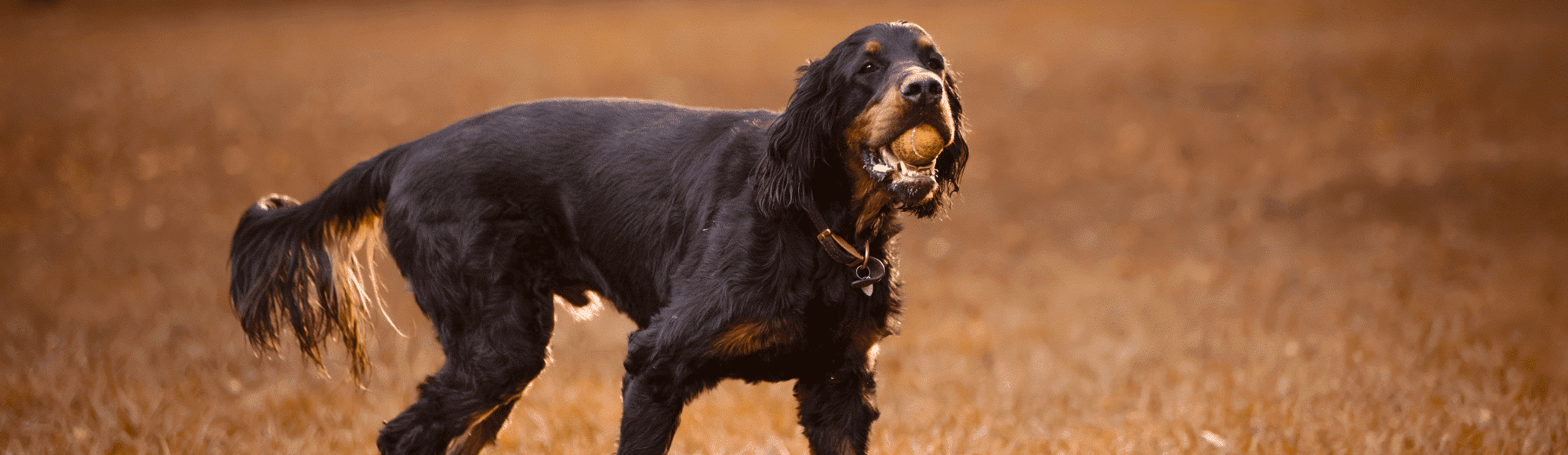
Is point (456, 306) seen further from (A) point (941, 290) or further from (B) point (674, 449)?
Result: (A) point (941, 290)

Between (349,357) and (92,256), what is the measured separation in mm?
7102

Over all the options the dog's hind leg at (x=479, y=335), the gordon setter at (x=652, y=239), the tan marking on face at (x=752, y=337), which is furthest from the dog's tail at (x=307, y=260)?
the tan marking on face at (x=752, y=337)

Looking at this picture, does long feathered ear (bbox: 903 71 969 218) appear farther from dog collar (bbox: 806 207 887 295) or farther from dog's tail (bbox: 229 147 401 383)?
dog's tail (bbox: 229 147 401 383)

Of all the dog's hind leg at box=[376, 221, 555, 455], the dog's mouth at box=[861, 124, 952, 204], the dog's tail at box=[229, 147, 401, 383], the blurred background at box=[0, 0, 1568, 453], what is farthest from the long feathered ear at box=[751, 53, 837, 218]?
the blurred background at box=[0, 0, 1568, 453]

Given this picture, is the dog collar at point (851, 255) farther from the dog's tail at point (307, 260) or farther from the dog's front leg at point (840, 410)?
the dog's tail at point (307, 260)

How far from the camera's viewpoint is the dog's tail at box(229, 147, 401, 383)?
4219 mm

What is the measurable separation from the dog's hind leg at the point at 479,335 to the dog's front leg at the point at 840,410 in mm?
925

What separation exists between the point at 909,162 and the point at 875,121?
5.8 inches

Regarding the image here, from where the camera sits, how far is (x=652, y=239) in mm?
3682

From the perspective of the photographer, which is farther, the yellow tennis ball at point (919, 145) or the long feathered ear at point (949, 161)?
the long feathered ear at point (949, 161)

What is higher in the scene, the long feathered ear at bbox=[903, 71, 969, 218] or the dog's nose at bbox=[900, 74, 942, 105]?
the dog's nose at bbox=[900, 74, 942, 105]

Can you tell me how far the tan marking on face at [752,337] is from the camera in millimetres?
3225

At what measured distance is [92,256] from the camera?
10.2 meters

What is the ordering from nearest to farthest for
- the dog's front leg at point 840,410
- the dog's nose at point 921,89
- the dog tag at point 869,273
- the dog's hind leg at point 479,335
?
1. the dog's nose at point 921,89
2. the dog tag at point 869,273
3. the dog's front leg at point 840,410
4. the dog's hind leg at point 479,335
